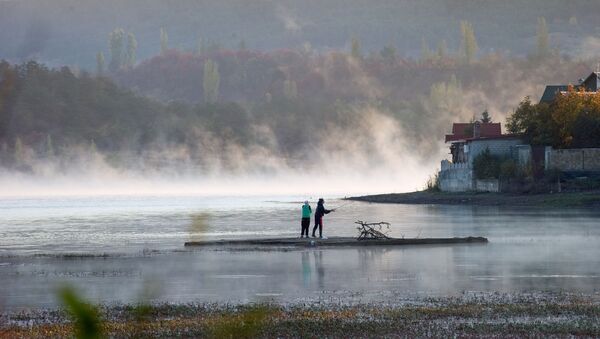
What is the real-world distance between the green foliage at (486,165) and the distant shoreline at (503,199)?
2.12 meters

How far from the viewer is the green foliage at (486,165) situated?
120 metres

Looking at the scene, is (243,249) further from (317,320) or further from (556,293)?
(317,320)

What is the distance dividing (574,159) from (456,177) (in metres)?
24.0

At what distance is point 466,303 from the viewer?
29.6m

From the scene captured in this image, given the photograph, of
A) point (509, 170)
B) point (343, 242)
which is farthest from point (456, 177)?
point (343, 242)

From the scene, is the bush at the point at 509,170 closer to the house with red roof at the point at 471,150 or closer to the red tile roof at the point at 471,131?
the house with red roof at the point at 471,150

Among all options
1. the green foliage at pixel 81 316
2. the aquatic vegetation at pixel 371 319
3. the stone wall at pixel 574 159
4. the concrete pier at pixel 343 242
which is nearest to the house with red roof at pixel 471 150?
the stone wall at pixel 574 159

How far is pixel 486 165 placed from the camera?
399ft

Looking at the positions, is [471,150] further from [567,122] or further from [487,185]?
[567,122]

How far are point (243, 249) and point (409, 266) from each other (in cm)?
1159

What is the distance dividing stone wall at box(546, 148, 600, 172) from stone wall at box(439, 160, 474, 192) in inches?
662

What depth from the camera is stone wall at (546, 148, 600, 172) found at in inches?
4222

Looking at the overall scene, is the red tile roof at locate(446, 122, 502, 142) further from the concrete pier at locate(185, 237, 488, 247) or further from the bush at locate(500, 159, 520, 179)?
the concrete pier at locate(185, 237, 488, 247)

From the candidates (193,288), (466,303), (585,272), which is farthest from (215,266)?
(466,303)
